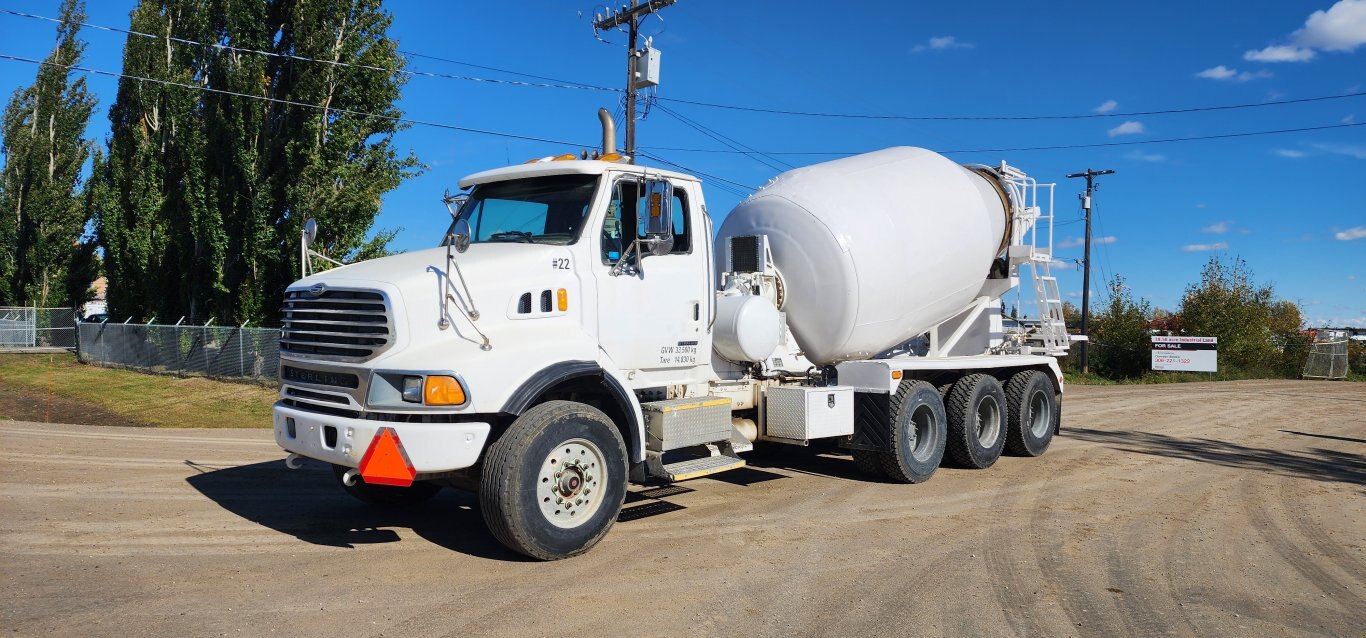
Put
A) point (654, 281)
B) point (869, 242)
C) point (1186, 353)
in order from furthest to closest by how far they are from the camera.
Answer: point (1186, 353), point (869, 242), point (654, 281)

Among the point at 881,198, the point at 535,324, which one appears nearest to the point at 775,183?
the point at 881,198

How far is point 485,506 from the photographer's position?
564cm

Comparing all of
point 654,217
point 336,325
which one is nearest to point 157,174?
point 336,325

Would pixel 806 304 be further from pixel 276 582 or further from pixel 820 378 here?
pixel 276 582

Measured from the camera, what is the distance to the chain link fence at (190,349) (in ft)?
63.6

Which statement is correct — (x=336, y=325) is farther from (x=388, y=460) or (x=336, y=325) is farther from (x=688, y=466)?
(x=688, y=466)

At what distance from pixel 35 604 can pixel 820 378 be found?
Answer: 6859 millimetres

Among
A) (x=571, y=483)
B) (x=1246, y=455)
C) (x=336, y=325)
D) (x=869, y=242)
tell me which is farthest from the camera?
(x=1246, y=455)

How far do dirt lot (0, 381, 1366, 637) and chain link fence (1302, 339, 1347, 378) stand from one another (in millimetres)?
31094

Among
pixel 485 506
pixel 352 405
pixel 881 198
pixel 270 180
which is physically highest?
pixel 270 180

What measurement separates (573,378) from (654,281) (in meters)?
1.26

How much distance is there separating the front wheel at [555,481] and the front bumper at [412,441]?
→ 0.20 m

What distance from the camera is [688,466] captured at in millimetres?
6906

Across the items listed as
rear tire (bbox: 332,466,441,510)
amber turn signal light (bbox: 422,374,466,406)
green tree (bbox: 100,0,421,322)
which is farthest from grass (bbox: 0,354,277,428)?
amber turn signal light (bbox: 422,374,466,406)
